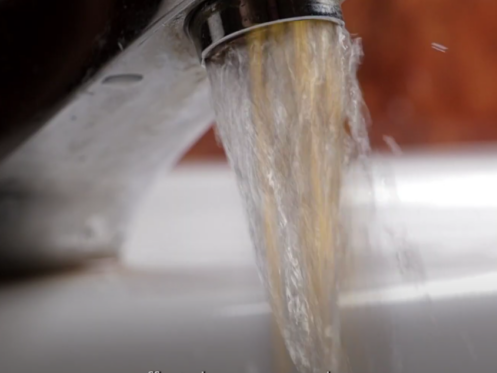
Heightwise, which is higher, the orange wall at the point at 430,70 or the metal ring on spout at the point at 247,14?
the orange wall at the point at 430,70

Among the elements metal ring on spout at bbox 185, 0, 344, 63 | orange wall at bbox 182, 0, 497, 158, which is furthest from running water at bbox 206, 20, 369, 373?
orange wall at bbox 182, 0, 497, 158

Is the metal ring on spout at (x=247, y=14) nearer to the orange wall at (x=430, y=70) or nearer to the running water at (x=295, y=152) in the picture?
the running water at (x=295, y=152)

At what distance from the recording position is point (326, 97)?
7.8 inches

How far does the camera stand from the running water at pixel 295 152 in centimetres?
19

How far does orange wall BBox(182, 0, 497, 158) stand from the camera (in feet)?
1.39

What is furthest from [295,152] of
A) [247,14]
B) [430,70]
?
[430,70]

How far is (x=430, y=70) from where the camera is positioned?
1.41 feet

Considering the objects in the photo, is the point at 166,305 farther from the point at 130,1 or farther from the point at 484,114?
the point at 484,114

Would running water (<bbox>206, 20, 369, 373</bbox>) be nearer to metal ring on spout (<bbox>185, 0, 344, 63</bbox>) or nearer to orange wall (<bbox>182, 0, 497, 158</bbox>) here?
metal ring on spout (<bbox>185, 0, 344, 63</bbox>)

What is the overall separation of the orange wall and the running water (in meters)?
0.21

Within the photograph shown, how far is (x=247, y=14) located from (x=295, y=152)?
5cm

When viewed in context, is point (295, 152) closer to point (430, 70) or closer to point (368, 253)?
point (368, 253)

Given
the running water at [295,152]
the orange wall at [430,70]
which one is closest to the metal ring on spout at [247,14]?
the running water at [295,152]

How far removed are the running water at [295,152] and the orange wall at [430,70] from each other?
207 millimetres
